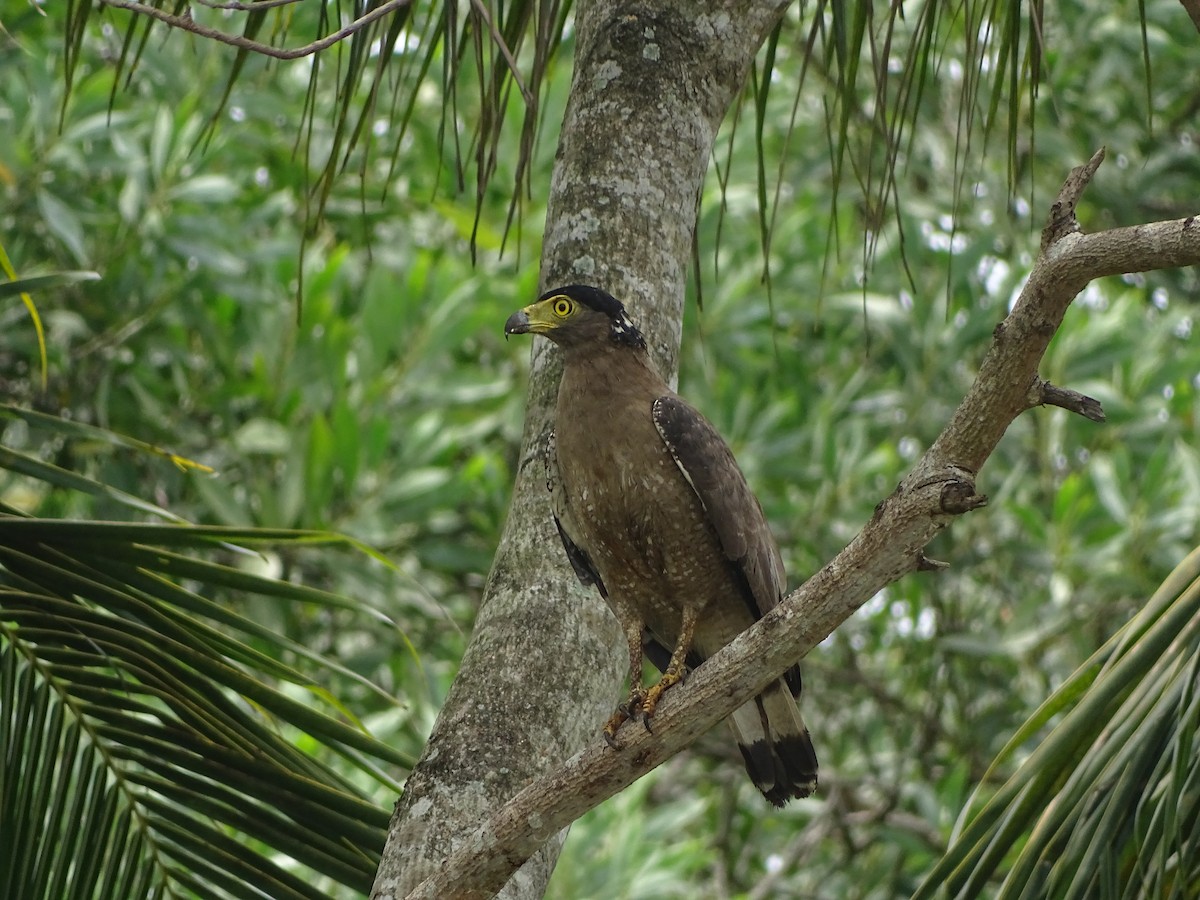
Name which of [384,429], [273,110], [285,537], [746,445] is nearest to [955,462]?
[285,537]

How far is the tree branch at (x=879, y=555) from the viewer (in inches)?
70.6

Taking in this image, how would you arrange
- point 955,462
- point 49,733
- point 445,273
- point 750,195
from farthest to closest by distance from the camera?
point 750,195 < point 445,273 < point 49,733 < point 955,462

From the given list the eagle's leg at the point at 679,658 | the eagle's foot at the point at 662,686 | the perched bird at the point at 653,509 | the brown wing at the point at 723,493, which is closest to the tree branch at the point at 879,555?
the eagle's foot at the point at 662,686

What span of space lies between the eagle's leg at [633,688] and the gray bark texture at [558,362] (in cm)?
6

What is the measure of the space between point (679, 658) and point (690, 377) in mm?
3542

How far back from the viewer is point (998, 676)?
7.35 metres

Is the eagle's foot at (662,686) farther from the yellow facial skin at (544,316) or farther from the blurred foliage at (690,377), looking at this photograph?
the blurred foliage at (690,377)

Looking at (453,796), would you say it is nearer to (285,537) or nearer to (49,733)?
(285,537)

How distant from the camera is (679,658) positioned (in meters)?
3.02

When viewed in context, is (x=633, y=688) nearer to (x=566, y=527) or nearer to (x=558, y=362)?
(x=566, y=527)

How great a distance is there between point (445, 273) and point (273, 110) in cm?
117

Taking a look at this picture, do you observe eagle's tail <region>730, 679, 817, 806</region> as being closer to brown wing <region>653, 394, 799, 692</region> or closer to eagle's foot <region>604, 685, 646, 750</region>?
brown wing <region>653, 394, 799, 692</region>

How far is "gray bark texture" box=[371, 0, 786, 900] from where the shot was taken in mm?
2314

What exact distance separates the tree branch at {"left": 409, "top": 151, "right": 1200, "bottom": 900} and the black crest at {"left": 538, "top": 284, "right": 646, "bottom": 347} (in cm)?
97
